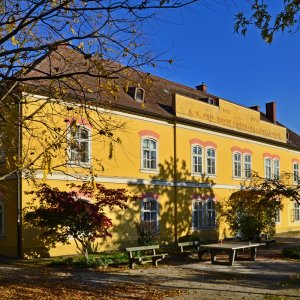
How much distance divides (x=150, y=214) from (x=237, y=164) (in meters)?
8.73

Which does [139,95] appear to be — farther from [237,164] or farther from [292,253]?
[292,253]

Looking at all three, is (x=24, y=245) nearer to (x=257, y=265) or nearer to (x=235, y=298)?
(x=257, y=265)

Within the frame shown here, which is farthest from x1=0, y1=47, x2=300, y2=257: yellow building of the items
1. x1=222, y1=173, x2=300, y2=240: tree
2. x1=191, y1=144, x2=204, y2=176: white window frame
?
x1=222, y1=173, x2=300, y2=240: tree

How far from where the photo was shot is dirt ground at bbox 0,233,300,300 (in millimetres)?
10507

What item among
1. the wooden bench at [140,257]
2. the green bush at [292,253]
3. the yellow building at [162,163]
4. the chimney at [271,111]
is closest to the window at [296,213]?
the yellow building at [162,163]

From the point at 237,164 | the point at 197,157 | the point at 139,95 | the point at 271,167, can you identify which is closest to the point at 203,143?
the point at 197,157

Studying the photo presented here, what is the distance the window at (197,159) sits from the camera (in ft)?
85.1

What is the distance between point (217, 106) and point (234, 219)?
7.32m

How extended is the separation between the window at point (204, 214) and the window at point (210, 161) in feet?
5.46

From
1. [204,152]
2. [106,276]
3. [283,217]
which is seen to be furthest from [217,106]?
[106,276]

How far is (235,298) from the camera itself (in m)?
10.1

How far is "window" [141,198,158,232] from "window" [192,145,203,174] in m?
3.70

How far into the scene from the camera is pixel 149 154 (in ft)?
76.9

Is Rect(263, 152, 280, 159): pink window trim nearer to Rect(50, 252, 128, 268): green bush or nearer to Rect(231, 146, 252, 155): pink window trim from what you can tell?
Rect(231, 146, 252, 155): pink window trim
